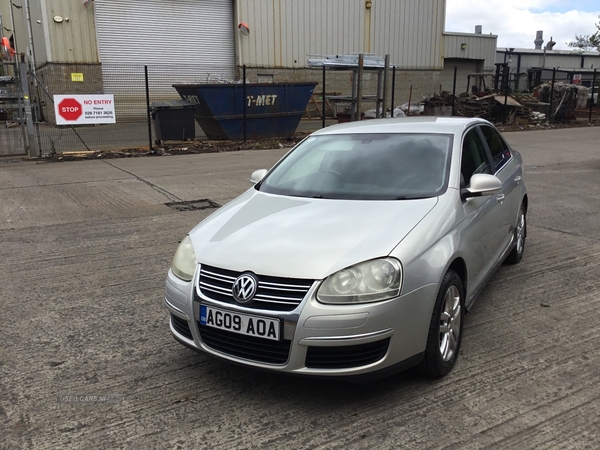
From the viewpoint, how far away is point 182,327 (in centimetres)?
336

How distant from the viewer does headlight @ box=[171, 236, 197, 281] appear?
3.31 m

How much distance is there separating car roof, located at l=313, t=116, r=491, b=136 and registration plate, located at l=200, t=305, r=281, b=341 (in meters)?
2.25

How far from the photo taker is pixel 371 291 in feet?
9.66

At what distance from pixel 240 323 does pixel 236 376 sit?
2.09 ft

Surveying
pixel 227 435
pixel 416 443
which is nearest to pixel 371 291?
pixel 416 443

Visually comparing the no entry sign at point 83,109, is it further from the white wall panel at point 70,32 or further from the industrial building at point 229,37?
the white wall panel at point 70,32

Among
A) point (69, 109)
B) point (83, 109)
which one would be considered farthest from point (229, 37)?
point (69, 109)

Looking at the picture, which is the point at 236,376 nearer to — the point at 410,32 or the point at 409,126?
the point at 409,126

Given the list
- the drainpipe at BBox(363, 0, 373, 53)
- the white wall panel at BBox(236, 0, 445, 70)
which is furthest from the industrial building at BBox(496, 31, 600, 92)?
the drainpipe at BBox(363, 0, 373, 53)

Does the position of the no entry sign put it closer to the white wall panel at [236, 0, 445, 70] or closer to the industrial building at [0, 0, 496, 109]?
the industrial building at [0, 0, 496, 109]

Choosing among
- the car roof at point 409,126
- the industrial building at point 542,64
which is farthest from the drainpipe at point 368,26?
the car roof at point 409,126

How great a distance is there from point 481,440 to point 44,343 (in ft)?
9.56

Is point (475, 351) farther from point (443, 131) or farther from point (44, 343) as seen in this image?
point (44, 343)

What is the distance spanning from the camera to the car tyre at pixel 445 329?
3.21 metres
